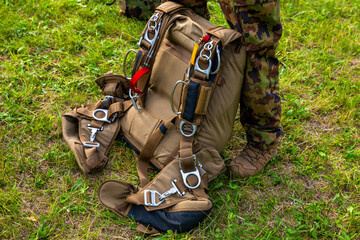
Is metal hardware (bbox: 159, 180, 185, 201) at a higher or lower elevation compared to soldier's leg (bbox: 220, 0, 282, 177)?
Result: lower

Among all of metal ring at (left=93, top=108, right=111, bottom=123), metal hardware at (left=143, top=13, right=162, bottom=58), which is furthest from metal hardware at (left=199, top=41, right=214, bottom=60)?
metal ring at (left=93, top=108, right=111, bottom=123)

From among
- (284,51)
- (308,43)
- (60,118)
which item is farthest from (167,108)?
(308,43)

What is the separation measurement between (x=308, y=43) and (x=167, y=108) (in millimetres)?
2076

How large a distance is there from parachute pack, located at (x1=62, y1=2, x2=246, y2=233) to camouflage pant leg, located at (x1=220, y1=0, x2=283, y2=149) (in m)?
0.08

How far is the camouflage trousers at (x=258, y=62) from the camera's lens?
2.06m

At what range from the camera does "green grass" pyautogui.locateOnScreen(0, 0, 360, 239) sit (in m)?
2.26

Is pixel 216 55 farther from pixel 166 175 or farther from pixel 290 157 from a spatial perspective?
pixel 290 157

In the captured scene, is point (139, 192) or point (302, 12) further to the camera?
point (302, 12)

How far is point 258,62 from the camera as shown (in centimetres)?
223

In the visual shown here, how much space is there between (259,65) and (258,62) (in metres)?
0.02

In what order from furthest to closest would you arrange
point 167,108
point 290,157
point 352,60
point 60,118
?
1. point 352,60
2. point 60,118
3. point 290,157
4. point 167,108

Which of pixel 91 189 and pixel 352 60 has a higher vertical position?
pixel 352 60

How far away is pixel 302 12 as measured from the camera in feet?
13.5

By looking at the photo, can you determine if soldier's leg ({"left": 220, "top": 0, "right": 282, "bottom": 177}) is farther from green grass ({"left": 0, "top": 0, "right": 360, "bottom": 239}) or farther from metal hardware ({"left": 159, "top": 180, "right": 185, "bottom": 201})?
metal hardware ({"left": 159, "top": 180, "right": 185, "bottom": 201})
